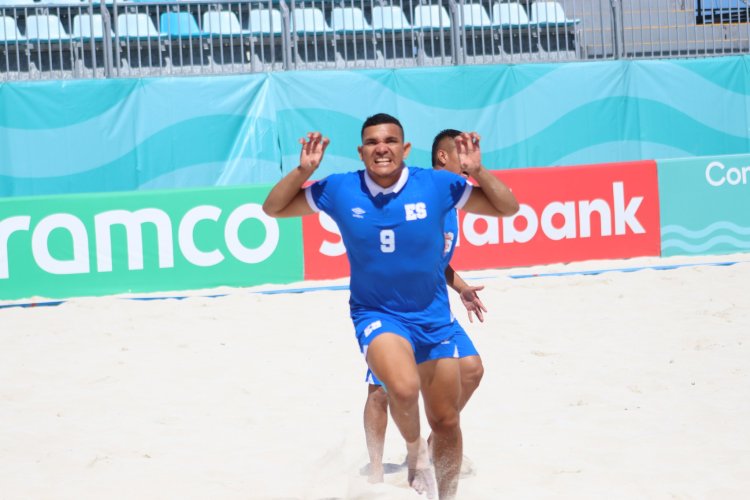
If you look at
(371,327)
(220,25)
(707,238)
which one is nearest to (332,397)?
(371,327)

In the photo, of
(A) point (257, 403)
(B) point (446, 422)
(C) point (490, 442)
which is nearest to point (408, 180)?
(B) point (446, 422)

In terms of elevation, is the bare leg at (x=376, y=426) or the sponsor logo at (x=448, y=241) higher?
the sponsor logo at (x=448, y=241)

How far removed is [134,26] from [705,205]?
26.6 ft

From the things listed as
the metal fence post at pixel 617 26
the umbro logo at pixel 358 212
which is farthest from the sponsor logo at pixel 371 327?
the metal fence post at pixel 617 26

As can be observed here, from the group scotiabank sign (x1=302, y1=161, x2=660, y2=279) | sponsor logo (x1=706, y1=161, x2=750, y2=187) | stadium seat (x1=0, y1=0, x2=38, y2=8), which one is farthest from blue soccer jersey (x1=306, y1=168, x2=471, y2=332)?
stadium seat (x1=0, y1=0, x2=38, y2=8)

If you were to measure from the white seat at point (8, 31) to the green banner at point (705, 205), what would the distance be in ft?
28.9

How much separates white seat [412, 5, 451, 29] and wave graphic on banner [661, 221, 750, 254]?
5180 millimetres

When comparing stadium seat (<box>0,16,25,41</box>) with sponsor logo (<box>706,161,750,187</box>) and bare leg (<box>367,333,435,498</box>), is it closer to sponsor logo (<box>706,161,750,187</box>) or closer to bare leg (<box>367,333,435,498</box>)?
sponsor logo (<box>706,161,750,187</box>)

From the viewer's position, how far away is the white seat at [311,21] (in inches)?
564

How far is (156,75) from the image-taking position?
46.2 feet

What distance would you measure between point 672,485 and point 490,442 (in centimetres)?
106

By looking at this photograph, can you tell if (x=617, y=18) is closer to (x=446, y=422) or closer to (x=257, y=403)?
(x=257, y=403)

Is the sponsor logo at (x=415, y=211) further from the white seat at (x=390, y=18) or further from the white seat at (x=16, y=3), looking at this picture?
the white seat at (x=16, y=3)

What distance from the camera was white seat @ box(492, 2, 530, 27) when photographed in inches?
579
